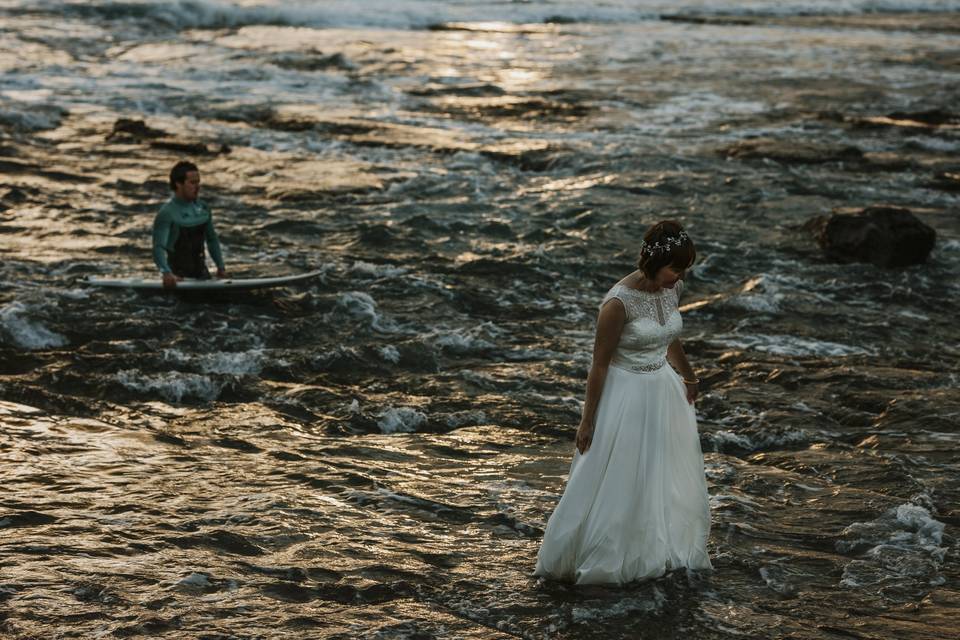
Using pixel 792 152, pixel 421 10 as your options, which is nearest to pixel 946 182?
pixel 792 152

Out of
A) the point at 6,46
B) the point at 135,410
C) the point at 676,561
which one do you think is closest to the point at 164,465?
the point at 135,410

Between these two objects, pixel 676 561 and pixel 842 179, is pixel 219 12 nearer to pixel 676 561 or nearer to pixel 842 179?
pixel 842 179

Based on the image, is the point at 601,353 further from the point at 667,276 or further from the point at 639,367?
the point at 667,276

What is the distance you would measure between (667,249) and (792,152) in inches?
600

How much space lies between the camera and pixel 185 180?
36.8 feet

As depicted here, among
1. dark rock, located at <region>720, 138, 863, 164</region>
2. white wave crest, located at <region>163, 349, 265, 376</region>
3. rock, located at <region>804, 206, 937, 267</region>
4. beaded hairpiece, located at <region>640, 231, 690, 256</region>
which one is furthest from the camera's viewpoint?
dark rock, located at <region>720, 138, 863, 164</region>

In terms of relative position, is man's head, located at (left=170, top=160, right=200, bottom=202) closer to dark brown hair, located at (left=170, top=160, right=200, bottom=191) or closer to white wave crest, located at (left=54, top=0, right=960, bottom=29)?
dark brown hair, located at (left=170, top=160, right=200, bottom=191)

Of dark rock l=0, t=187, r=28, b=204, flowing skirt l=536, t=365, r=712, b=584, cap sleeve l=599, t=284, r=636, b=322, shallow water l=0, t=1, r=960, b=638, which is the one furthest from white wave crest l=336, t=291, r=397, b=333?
dark rock l=0, t=187, r=28, b=204

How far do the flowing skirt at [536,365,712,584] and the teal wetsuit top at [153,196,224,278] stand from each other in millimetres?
6557

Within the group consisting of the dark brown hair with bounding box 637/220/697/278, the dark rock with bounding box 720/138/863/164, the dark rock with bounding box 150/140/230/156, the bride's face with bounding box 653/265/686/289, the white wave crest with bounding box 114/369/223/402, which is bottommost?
the white wave crest with bounding box 114/369/223/402

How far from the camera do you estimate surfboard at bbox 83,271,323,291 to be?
12.0 m

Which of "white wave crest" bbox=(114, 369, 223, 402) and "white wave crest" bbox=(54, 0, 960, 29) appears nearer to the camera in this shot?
"white wave crest" bbox=(114, 369, 223, 402)

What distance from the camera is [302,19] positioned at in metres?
42.4

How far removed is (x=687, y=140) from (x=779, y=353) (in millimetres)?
10993
